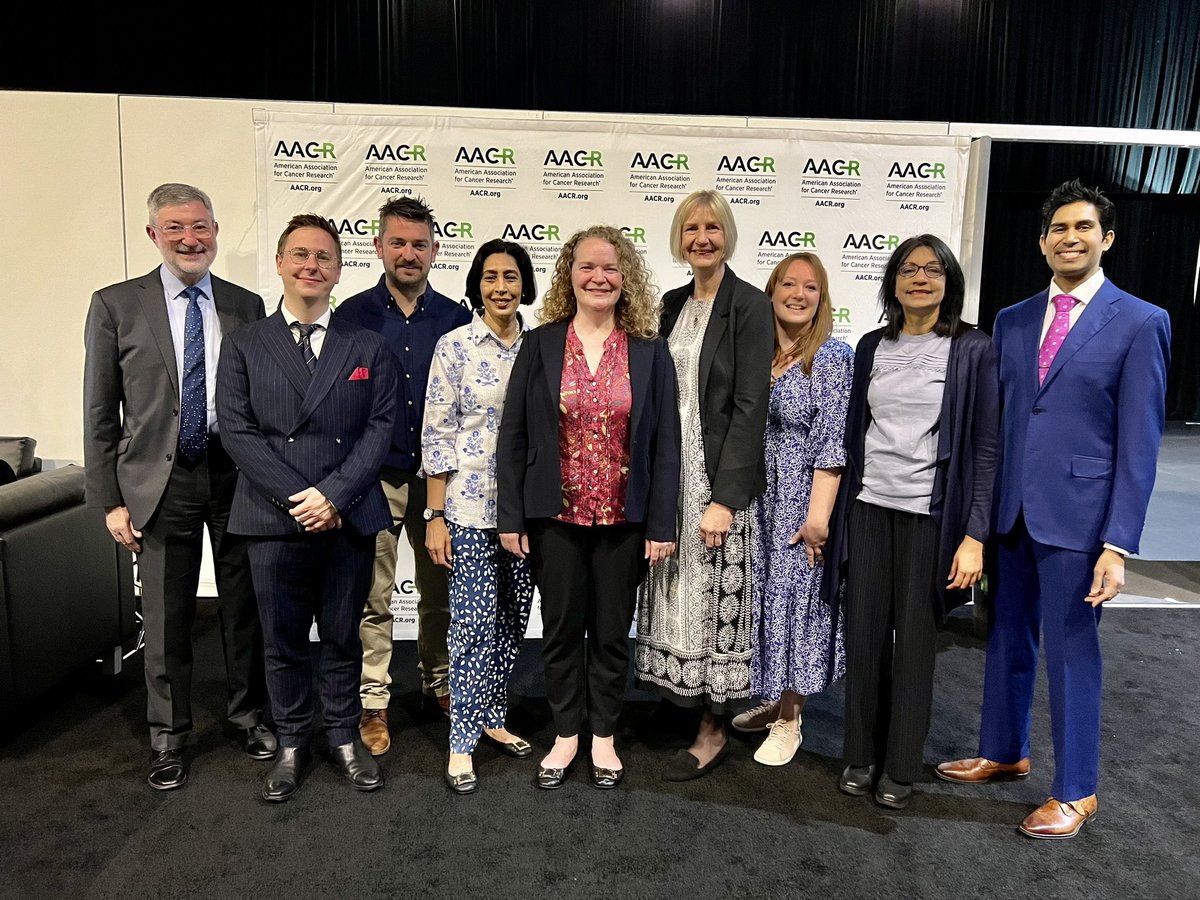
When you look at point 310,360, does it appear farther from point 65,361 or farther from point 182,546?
point 65,361

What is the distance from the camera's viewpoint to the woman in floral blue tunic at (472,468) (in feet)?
7.72

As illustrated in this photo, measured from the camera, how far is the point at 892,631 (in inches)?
94.6

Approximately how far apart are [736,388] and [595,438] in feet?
1.46

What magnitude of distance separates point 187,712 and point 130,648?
3.66 feet

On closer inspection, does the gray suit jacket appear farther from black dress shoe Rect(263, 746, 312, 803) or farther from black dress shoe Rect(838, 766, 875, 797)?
black dress shoe Rect(838, 766, 875, 797)

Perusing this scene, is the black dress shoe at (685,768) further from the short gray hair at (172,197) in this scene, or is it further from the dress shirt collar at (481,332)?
the short gray hair at (172,197)

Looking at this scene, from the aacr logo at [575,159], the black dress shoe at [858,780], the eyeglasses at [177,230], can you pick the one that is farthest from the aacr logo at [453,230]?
the black dress shoe at [858,780]

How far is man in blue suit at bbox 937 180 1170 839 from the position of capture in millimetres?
2105

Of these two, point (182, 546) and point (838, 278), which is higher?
point (838, 278)

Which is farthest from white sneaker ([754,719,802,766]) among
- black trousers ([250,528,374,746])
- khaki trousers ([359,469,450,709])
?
black trousers ([250,528,374,746])

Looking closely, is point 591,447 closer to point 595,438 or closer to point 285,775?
point 595,438

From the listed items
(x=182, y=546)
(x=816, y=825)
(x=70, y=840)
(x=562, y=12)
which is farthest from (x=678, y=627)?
(x=562, y=12)

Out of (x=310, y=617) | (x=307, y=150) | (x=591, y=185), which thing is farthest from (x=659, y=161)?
(x=310, y=617)

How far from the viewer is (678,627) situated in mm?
2416
